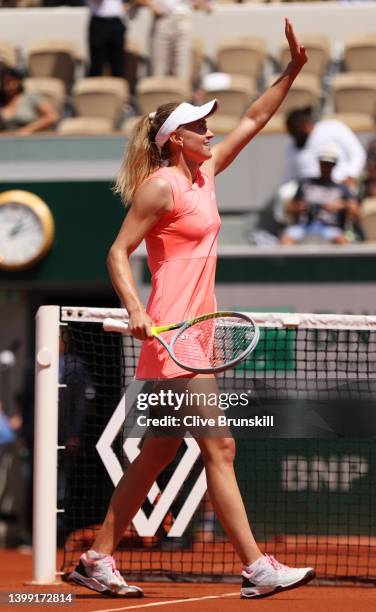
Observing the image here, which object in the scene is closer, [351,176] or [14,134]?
[351,176]

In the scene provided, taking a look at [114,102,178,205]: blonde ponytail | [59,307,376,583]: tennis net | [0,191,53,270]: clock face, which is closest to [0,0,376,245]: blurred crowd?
[0,191,53,270]: clock face

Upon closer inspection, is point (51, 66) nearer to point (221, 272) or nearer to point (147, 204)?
point (221, 272)

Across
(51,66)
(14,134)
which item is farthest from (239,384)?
(51,66)

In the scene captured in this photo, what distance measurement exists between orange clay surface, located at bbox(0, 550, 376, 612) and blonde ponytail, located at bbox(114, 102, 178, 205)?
175cm

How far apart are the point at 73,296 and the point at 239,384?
705 centimetres

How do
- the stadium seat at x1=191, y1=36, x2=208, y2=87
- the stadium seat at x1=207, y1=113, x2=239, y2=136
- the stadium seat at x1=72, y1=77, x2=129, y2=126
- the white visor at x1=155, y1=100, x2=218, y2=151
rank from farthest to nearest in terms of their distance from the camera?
1. the stadium seat at x1=191, y1=36, x2=208, y2=87
2. the stadium seat at x1=72, y1=77, x2=129, y2=126
3. the stadium seat at x1=207, y1=113, x2=239, y2=136
4. the white visor at x1=155, y1=100, x2=218, y2=151

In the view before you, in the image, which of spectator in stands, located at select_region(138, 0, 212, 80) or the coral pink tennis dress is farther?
spectator in stands, located at select_region(138, 0, 212, 80)

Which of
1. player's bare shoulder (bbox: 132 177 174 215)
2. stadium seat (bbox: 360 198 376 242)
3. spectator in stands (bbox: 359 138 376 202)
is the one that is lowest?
player's bare shoulder (bbox: 132 177 174 215)

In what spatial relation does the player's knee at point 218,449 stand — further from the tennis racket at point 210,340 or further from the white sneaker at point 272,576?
the white sneaker at point 272,576

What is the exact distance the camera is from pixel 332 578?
25.0ft

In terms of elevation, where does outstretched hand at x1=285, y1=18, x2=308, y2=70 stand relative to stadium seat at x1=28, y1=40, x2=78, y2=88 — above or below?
below

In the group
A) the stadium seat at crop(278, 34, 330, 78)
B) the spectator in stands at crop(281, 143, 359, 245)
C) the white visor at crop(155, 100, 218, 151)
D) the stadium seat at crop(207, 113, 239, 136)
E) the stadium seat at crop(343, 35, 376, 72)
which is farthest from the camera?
the stadium seat at crop(278, 34, 330, 78)

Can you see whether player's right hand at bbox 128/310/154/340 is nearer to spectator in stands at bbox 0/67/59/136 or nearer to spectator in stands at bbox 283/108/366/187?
spectator in stands at bbox 283/108/366/187

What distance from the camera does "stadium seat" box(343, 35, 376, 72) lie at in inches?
581
